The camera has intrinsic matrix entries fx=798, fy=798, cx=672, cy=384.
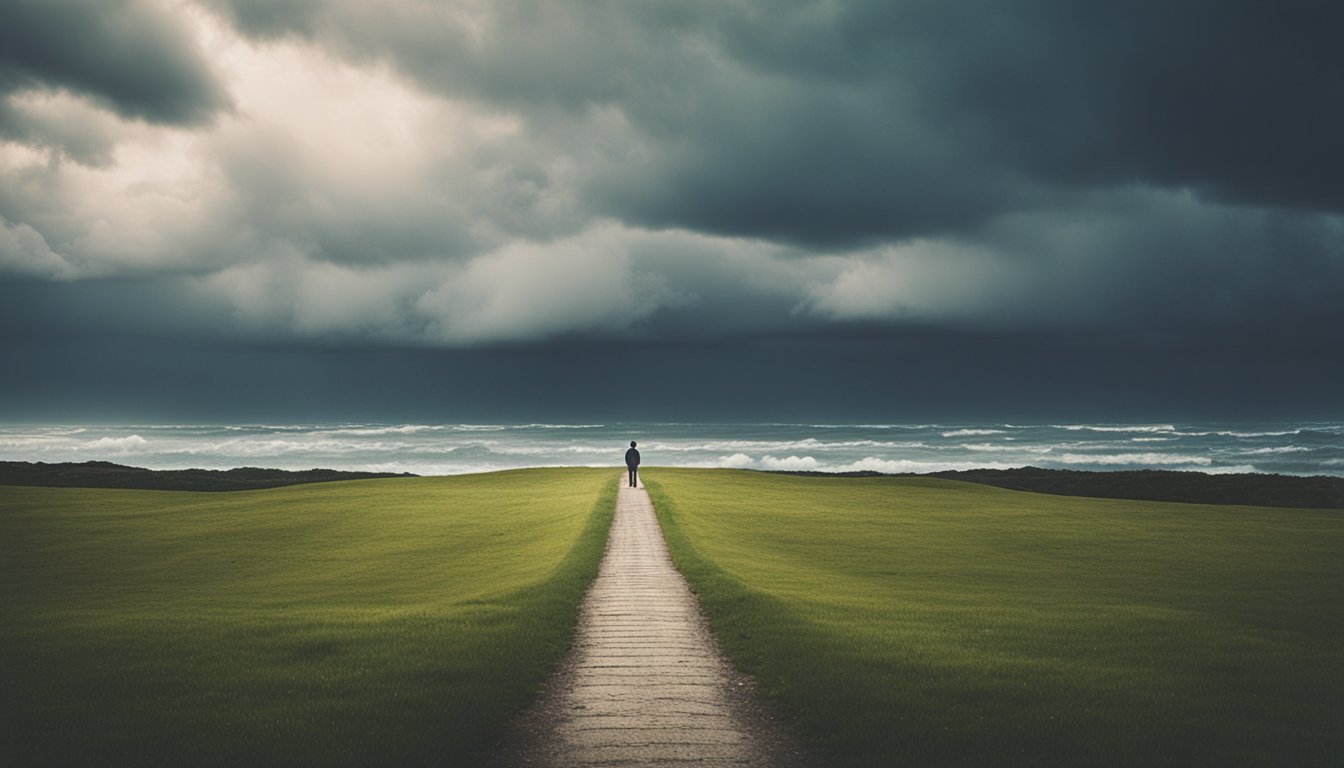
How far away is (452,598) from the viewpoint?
18719 millimetres

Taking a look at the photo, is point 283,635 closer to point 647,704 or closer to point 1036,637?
point 647,704

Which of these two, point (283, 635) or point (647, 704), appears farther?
point (283, 635)

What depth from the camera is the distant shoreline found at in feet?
219

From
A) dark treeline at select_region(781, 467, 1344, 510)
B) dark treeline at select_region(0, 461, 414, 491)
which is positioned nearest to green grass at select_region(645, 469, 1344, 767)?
dark treeline at select_region(781, 467, 1344, 510)

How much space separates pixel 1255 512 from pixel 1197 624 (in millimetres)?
32553

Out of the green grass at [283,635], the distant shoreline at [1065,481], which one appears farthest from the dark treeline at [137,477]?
the green grass at [283,635]

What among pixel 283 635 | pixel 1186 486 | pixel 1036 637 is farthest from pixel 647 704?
pixel 1186 486

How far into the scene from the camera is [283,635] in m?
14.5

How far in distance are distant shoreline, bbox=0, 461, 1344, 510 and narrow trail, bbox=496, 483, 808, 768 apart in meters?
50.3

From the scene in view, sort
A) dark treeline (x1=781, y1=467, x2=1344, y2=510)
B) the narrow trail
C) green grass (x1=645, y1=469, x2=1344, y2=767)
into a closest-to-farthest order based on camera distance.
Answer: the narrow trail → green grass (x1=645, y1=469, x2=1344, y2=767) → dark treeline (x1=781, y1=467, x2=1344, y2=510)

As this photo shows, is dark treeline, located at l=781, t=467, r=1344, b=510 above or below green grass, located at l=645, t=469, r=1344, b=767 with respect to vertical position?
below

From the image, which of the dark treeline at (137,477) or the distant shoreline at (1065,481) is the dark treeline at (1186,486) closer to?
the distant shoreline at (1065,481)

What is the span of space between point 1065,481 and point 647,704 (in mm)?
85635

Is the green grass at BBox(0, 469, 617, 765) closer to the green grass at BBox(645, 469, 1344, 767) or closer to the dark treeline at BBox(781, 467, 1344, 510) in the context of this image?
the green grass at BBox(645, 469, 1344, 767)
